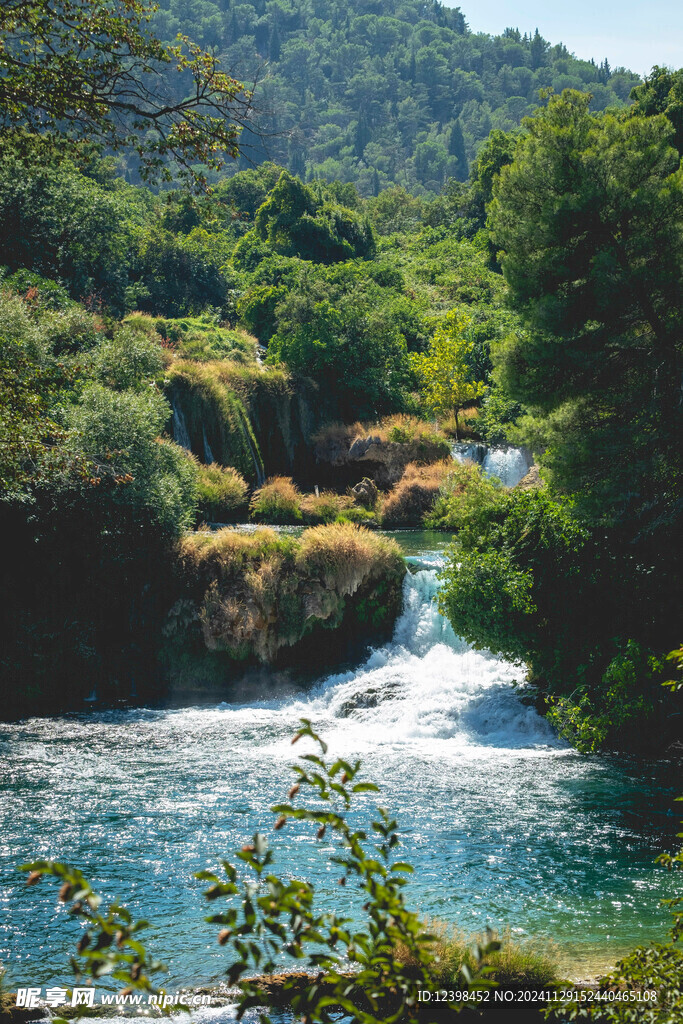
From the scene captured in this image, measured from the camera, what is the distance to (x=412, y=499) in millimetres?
28734

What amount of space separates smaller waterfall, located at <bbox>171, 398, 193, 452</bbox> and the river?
11633 mm

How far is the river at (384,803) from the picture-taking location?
28.8 ft

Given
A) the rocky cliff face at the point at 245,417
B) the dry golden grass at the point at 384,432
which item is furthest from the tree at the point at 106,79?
→ the dry golden grass at the point at 384,432

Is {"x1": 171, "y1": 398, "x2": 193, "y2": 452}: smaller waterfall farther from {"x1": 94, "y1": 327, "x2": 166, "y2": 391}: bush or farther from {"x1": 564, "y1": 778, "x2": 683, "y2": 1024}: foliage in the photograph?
{"x1": 564, "y1": 778, "x2": 683, "y2": 1024}: foliage

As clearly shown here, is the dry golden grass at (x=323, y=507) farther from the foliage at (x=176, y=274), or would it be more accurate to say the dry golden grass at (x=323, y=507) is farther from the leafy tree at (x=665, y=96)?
the leafy tree at (x=665, y=96)

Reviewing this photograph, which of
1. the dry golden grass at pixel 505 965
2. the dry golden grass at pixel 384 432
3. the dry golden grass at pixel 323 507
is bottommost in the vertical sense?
the dry golden grass at pixel 505 965

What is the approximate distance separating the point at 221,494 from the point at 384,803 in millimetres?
14950

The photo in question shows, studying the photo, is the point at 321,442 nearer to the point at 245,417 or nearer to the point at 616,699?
the point at 245,417

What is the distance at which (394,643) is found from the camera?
18.0 metres

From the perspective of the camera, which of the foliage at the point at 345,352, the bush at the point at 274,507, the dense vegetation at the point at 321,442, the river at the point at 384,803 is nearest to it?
the river at the point at 384,803

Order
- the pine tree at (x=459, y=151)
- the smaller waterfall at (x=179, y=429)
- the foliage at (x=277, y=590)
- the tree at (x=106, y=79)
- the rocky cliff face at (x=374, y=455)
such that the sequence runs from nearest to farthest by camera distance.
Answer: the tree at (x=106, y=79), the foliage at (x=277, y=590), the smaller waterfall at (x=179, y=429), the rocky cliff face at (x=374, y=455), the pine tree at (x=459, y=151)

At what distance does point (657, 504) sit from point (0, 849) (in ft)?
33.7

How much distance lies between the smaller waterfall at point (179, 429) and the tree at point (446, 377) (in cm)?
A: 1184

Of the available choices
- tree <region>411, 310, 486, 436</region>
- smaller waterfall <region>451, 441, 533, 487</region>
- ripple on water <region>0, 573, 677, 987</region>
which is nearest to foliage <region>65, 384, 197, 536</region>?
ripple on water <region>0, 573, 677, 987</region>
